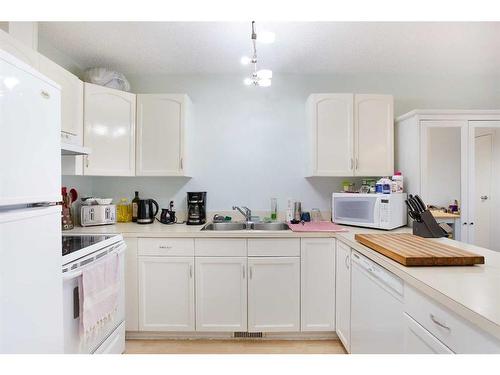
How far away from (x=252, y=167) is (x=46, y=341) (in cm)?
201

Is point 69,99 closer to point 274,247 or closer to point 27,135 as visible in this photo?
point 27,135

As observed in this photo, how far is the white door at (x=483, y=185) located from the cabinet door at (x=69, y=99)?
3.10m

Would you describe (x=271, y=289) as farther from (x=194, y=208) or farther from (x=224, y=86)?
(x=224, y=86)

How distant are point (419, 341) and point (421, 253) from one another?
1.22 feet

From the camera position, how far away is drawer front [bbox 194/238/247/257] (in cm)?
199

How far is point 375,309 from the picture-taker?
4.51 feet

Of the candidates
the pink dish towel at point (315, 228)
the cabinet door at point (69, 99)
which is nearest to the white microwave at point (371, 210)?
the pink dish towel at point (315, 228)

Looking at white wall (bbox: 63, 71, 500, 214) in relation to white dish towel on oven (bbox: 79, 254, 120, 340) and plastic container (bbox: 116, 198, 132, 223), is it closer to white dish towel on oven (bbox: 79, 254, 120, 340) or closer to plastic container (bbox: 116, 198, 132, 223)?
plastic container (bbox: 116, 198, 132, 223)

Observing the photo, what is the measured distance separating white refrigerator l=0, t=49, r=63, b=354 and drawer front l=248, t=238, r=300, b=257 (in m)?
1.26

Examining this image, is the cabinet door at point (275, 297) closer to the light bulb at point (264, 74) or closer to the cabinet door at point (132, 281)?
the cabinet door at point (132, 281)

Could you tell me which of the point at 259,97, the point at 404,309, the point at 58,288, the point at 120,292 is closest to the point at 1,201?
the point at 58,288

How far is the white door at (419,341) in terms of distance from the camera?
87 centimetres

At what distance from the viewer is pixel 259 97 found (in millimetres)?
2604

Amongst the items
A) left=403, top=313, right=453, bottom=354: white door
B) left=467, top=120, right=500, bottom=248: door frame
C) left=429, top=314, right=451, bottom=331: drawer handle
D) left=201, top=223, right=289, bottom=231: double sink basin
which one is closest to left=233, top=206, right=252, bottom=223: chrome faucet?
left=201, top=223, right=289, bottom=231: double sink basin
